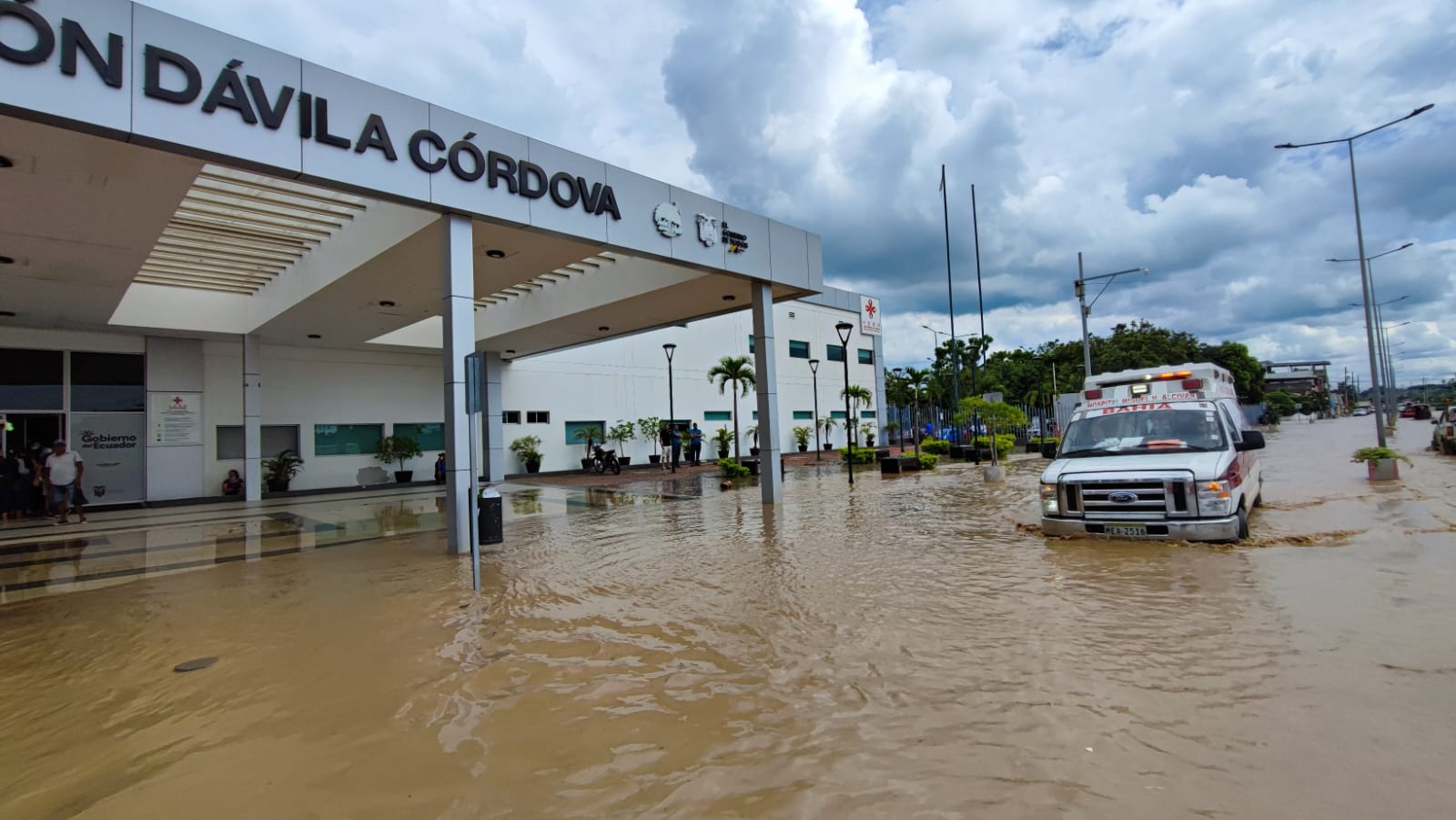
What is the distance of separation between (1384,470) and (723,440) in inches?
919

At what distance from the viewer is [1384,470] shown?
1304 cm

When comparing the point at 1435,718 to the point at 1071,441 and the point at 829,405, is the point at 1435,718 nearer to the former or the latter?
the point at 1071,441

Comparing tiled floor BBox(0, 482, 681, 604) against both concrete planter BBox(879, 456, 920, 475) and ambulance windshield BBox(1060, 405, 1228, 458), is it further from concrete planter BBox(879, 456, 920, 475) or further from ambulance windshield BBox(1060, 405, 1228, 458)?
ambulance windshield BBox(1060, 405, 1228, 458)

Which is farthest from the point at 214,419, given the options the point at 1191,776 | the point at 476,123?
the point at 1191,776

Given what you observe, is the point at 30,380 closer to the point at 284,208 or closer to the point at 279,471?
the point at 279,471

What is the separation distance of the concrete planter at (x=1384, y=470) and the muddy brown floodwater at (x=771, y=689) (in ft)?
24.9

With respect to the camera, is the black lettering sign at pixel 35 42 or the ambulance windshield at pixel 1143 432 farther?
the ambulance windshield at pixel 1143 432

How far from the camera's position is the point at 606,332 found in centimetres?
1962

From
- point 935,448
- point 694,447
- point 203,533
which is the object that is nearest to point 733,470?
point 694,447

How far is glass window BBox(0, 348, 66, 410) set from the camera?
15969mm

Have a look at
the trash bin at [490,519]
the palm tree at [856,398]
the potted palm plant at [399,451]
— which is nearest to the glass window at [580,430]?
the potted palm plant at [399,451]

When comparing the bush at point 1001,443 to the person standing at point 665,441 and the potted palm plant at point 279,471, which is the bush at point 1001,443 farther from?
the potted palm plant at point 279,471

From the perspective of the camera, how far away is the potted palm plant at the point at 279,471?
20.0 metres

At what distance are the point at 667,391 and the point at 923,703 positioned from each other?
91.5 ft
